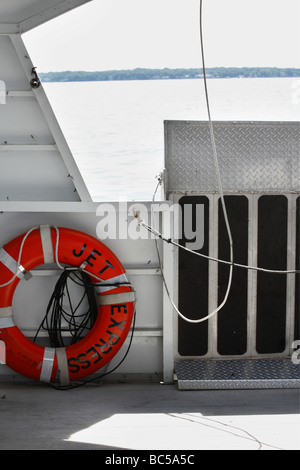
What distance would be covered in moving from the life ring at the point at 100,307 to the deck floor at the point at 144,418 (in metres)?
0.13

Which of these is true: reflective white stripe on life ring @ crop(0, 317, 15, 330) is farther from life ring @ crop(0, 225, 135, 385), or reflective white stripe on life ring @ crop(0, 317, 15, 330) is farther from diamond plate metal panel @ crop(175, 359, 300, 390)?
diamond plate metal panel @ crop(175, 359, 300, 390)

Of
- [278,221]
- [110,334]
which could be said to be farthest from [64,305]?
[278,221]

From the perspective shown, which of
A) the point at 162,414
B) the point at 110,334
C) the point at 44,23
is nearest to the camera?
the point at 162,414

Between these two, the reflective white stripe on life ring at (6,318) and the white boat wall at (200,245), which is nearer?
the reflective white stripe on life ring at (6,318)

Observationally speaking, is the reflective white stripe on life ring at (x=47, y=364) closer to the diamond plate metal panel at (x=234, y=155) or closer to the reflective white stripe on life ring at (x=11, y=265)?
the reflective white stripe on life ring at (x=11, y=265)

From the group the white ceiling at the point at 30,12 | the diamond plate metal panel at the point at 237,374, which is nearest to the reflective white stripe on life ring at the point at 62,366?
the diamond plate metal panel at the point at 237,374

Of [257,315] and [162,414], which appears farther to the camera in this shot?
[257,315]

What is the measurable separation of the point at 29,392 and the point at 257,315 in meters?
1.32

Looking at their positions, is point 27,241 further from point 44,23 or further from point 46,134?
point 44,23

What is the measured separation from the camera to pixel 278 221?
12.1 feet

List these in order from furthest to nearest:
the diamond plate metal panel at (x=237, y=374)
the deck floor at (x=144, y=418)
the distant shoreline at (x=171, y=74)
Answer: the distant shoreline at (x=171, y=74), the diamond plate metal panel at (x=237, y=374), the deck floor at (x=144, y=418)

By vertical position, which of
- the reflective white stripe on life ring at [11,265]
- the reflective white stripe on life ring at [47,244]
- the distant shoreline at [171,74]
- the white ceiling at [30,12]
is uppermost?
the distant shoreline at [171,74]

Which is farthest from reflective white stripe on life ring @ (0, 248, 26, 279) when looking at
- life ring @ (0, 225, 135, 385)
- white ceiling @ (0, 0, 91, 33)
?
white ceiling @ (0, 0, 91, 33)

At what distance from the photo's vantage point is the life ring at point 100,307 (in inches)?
136
